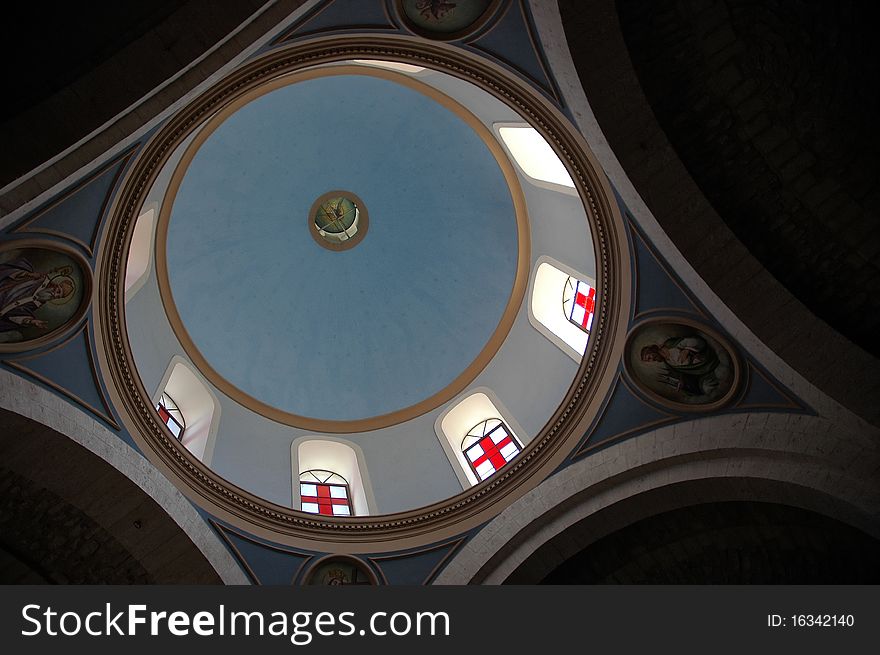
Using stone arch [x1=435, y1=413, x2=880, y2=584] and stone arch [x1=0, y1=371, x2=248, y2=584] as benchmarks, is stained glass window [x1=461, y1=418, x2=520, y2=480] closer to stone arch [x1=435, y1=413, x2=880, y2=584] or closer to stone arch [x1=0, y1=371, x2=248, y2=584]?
stone arch [x1=435, y1=413, x2=880, y2=584]

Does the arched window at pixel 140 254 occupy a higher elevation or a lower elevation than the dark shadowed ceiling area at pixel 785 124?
higher

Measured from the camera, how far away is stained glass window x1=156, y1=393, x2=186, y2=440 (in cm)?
1122

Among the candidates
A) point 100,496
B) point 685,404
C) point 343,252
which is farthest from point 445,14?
point 343,252

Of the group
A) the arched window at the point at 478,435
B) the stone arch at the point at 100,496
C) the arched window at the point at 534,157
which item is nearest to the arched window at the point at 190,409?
the stone arch at the point at 100,496

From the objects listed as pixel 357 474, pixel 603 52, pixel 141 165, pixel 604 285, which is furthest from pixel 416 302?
pixel 603 52

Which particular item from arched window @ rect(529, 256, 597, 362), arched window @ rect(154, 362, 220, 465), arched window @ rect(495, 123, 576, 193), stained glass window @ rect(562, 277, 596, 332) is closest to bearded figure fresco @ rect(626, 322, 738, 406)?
arched window @ rect(529, 256, 597, 362)

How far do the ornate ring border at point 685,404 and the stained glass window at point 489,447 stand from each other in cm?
254

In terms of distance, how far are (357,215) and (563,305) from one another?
487 centimetres

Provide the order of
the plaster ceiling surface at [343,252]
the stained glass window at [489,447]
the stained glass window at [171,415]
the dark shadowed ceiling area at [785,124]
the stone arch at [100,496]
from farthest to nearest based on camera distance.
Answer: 1. the plaster ceiling surface at [343,252]
2. the stained glass window at [489,447]
3. the stained glass window at [171,415]
4. the stone arch at [100,496]
5. the dark shadowed ceiling area at [785,124]

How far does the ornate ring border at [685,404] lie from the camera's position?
887 cm

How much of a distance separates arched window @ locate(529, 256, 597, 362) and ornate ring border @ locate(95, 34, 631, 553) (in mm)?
1028

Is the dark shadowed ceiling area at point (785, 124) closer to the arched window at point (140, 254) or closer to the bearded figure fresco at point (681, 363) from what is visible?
the bearded figure fresco at point (681, 363)

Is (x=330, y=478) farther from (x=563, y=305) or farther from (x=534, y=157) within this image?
(x=534, y=157)

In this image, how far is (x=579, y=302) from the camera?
1177cm
